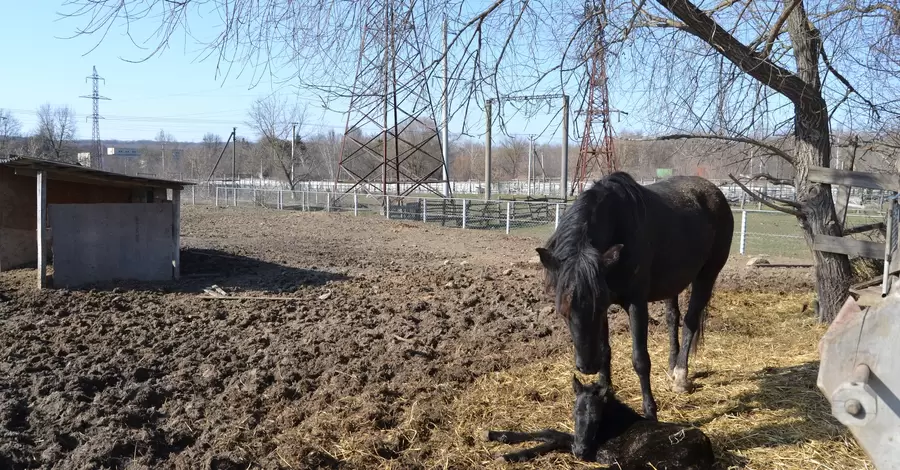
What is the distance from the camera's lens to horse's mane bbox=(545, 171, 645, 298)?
3.48 metres

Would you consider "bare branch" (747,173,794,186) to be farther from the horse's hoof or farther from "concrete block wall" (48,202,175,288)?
"concrete block wall" (48,202,175,288)

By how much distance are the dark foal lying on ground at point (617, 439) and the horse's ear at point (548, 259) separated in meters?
0.73

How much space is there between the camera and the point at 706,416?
4.21 metres

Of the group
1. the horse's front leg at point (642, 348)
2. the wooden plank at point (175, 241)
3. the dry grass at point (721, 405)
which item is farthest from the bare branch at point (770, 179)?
the wooden plank at point (175, 241)

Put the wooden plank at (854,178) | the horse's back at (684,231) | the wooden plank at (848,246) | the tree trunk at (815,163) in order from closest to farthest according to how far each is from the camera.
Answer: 1. the horse's back at (684,231)
2. the wooden plank at (854,178)
3. the wooden plank at (848,246)
4. the tree trunk at (815,163)

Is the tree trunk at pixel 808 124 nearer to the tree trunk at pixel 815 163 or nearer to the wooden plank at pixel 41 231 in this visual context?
the tree trunk at pixel 815 163

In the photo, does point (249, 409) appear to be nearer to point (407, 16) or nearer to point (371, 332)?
point (371, 332)

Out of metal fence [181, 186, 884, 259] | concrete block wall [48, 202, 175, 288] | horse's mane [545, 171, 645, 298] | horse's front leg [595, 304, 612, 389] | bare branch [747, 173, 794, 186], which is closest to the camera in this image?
horse's mane [545, 171, 645, 298]

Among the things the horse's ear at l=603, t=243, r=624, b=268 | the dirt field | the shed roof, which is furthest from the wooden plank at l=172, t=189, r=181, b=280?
the horse's ear at l=603, t=243, r=624, b=268

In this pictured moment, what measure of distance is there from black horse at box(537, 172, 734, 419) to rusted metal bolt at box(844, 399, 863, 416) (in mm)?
1656

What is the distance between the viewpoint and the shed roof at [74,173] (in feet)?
26.9

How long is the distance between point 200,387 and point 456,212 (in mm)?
20003

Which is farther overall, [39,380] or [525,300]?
[525,300]

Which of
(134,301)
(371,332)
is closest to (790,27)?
(371,332)
